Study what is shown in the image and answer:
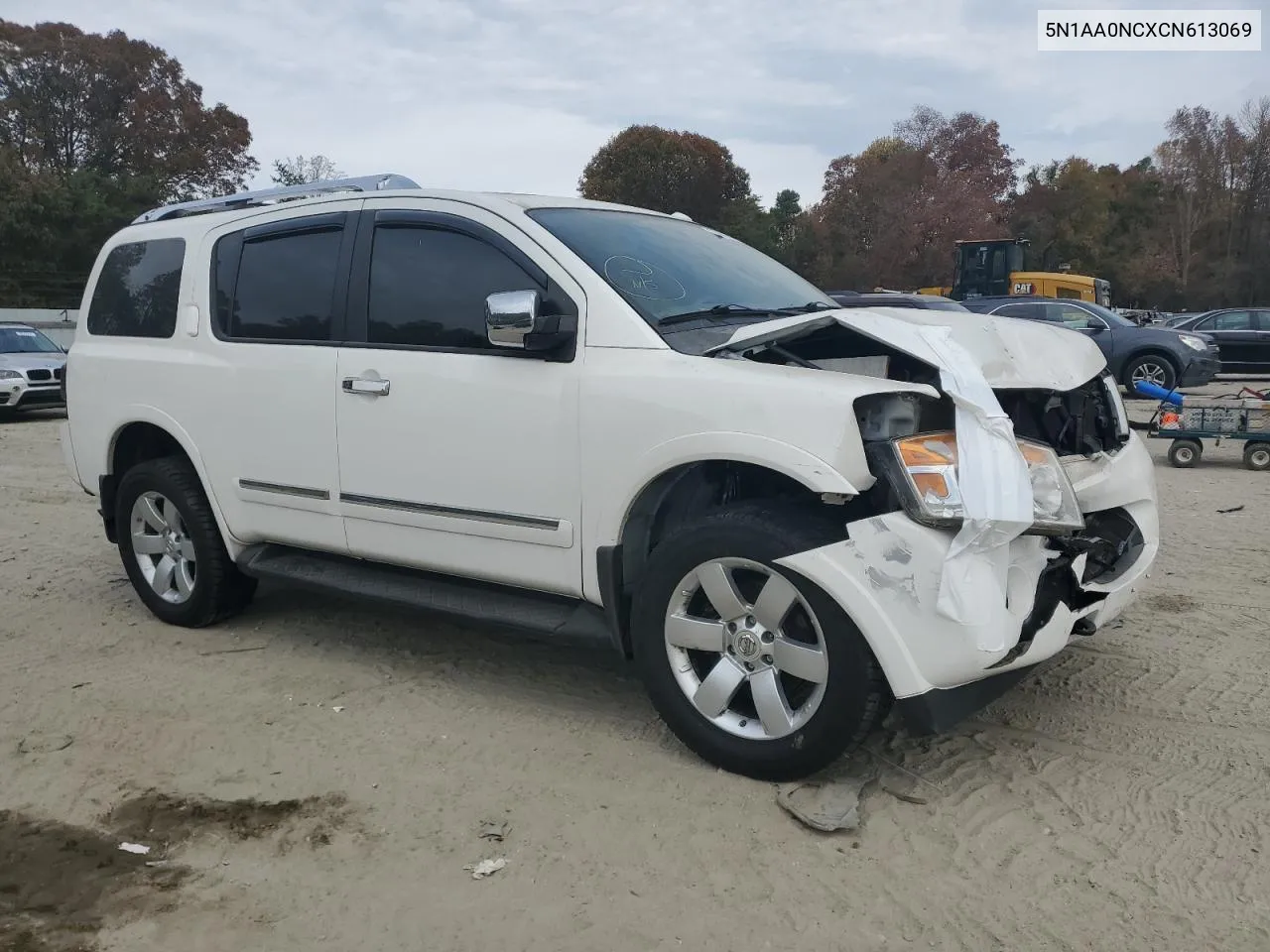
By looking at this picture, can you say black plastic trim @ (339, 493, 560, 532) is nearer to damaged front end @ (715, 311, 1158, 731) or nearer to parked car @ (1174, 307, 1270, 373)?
damaged front end @ (715, 311, 1158, 731)

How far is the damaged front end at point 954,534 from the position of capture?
9.65ft

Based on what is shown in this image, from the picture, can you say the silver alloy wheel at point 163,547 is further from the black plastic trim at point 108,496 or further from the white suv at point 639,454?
the black plastic trim at point 108,496

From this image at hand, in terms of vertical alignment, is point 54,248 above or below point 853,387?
above

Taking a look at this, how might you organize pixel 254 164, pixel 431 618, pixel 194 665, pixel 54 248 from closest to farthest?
pixel 194 665 < pixel 431 618 < pixel 54 248 < pixel 254 164

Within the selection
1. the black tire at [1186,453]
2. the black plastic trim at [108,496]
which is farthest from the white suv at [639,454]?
the black tire at [1186,453]

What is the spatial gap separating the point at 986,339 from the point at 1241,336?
61.0ft

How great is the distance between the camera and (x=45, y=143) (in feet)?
145

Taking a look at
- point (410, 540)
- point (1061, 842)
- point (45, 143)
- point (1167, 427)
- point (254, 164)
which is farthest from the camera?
point (254, 164)

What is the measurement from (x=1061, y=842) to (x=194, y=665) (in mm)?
3560

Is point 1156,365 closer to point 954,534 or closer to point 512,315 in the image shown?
point 954,534

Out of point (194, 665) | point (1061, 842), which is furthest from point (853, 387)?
point (194, 665)

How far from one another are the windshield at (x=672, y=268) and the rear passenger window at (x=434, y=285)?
0.26 m

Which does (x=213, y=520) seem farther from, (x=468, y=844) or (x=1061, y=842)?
(x=1061, y=842)

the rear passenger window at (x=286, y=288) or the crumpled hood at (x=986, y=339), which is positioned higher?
the rear passenger window at (x=286, y=288)
